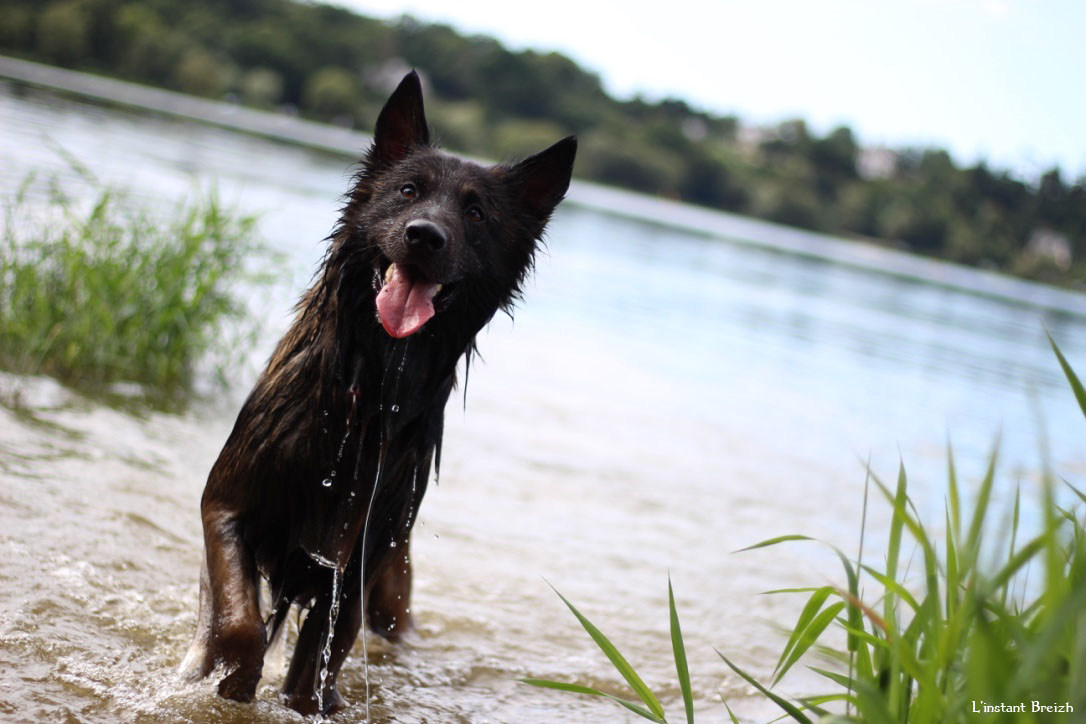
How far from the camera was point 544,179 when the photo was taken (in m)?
3.96

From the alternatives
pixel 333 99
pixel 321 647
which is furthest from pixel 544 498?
pixel 333 99

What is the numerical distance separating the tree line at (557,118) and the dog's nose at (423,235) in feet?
156

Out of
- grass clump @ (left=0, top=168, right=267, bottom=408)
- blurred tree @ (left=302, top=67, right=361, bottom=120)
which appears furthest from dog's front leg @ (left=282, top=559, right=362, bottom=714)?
blurred tree @ (left=302, top=67, right=361, bottom=120)

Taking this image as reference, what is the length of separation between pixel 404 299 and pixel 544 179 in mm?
894

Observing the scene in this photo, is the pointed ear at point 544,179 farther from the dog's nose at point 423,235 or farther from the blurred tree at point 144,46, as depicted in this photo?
the blurred tree at point 144,46

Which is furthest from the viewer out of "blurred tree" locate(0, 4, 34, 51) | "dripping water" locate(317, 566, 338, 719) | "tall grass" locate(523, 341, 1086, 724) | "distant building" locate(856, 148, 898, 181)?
"distant building" locate(856, 148, 898, 181)

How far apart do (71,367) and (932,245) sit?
83043mm

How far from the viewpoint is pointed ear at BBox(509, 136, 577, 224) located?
12.8 feet

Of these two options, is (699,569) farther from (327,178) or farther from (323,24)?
(323,24)

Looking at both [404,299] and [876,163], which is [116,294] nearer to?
[404,299]

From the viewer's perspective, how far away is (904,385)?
17.3m

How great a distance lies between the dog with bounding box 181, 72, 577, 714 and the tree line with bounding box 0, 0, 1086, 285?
4732cm

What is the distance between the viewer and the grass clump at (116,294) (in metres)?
6.96

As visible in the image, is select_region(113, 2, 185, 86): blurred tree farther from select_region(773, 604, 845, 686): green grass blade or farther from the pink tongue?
select_region(773, 604, 845, 686): green grass blade
